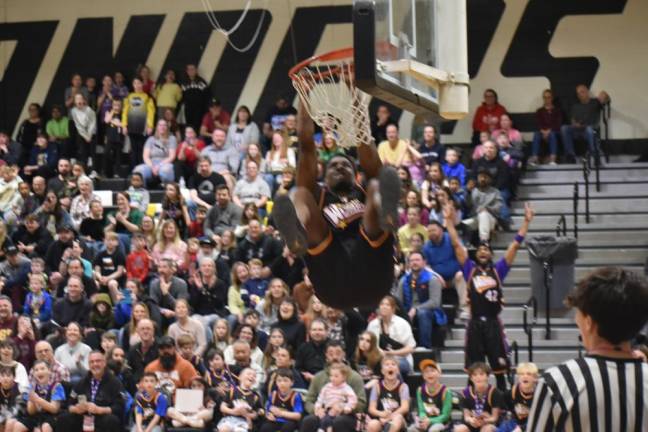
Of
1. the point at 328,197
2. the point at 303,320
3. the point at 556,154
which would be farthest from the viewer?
the point at 556,154

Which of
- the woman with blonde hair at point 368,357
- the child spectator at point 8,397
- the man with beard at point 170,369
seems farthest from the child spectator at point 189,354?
the child spectator at point 8,397

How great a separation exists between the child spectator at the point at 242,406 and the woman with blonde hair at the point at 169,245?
2987 millimetres

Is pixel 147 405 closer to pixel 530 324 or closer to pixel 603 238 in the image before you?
pixel 530 324

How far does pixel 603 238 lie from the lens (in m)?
16.6

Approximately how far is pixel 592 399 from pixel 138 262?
11914mm

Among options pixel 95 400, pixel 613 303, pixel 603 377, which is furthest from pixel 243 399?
pixel 613 303

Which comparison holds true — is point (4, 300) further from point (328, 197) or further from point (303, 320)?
point (328, 197)

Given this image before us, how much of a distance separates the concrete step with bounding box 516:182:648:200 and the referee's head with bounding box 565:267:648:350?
538 inches

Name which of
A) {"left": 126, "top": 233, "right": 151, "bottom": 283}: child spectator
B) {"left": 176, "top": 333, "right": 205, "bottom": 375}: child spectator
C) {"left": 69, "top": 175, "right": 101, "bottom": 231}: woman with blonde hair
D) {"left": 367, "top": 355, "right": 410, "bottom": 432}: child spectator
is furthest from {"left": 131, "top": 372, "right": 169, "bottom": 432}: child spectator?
{"left": 69, "top": 175, "right": 101, "bottom": 231}: woman with blonde hair

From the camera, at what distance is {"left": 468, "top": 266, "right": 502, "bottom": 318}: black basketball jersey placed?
13359 millimetres

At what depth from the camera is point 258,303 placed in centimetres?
1448

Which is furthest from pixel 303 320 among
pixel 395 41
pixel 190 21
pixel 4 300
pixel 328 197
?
pixel 190 21

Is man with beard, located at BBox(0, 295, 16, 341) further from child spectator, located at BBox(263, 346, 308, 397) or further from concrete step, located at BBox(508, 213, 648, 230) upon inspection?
concrete step, located at BBox(508, 213, 648, 230)

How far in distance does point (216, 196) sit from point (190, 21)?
19.8ft
